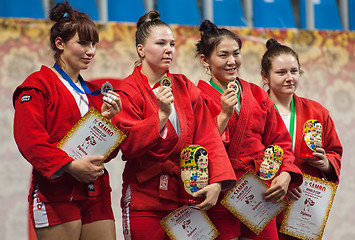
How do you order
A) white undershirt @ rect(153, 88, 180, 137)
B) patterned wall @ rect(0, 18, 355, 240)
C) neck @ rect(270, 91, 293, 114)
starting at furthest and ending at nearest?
patterned wall @ rect(0, 18, 355, 240)
neck @ rect(270, 91, 293, 114)
white undershirt @ rect(153, 88, 180, 137)

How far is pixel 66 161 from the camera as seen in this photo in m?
2.01

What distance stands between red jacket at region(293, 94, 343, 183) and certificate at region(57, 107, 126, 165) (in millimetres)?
1092

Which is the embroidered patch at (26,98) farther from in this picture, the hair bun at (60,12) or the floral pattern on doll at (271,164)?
the floral pattern on doll at (271,164)

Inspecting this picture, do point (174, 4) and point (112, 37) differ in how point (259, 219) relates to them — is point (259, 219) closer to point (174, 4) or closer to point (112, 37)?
point (112, 37)

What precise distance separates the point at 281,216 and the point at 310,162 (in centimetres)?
32

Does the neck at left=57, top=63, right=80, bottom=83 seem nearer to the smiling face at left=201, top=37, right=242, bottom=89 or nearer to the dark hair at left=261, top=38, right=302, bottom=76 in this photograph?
the smiling face at left=201, top=37, right=242, bottom=89

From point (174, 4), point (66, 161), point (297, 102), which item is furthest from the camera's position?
point (174, 4)

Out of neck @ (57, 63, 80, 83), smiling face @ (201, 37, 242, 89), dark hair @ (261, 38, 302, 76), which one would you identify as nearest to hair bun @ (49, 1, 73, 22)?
neck @ (57, 63, 80, 83)

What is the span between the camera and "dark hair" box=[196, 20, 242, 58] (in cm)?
255

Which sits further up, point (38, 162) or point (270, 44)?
point (270, 44)

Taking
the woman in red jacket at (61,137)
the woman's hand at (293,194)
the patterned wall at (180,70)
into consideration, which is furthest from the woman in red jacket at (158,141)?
the patterned wall at (180,70)

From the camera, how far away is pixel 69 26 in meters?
2.23

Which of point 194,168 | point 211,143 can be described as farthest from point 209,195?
point 211,143

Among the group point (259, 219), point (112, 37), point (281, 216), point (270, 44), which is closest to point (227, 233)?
point (259, 219)
